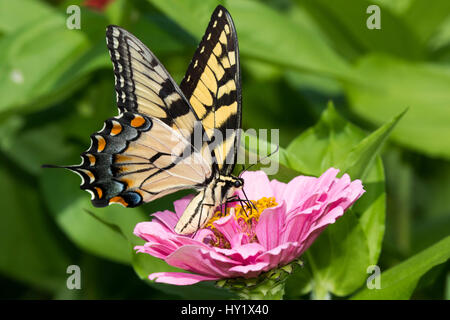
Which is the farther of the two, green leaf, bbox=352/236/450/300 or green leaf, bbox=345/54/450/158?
green leaf, bbox=345/54/450/158

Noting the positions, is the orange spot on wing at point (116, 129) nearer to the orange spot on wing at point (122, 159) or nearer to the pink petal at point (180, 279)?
the orange spot on wing at point (122, 159)

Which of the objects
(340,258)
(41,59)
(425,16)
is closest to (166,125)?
(340,258)

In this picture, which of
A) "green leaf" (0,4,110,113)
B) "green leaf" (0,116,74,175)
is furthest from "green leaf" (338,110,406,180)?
"green leaf" (0,116,74,175)

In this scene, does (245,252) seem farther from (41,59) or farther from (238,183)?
(41,59)

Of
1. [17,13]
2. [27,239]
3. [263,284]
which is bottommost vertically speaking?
[263,284]

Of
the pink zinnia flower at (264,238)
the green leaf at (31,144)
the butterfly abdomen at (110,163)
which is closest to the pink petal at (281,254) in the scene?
the pink zinnia flower at (264,238)

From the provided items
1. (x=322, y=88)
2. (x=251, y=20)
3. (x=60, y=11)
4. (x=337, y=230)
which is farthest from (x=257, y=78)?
(x=337, y=230)

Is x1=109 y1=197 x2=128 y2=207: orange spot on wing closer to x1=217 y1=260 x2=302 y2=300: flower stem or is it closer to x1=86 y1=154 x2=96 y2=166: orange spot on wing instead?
x1=86 y1=154 x2=96 y2=166: orange spot on wing
